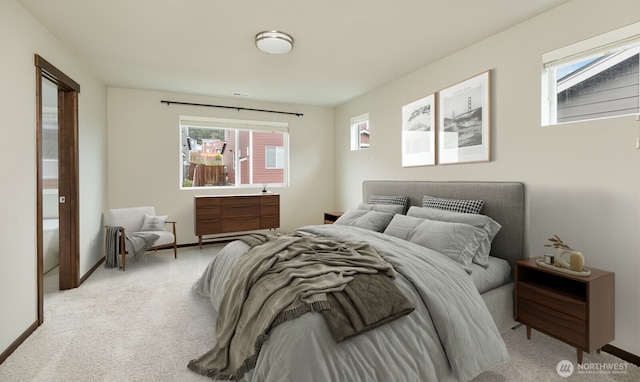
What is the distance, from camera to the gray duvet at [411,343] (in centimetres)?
144

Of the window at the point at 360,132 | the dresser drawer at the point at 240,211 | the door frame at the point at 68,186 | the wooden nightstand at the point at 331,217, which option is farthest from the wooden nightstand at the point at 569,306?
the door frame at the point at 68,186

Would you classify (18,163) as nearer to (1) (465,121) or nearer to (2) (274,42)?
(2) (274,42)

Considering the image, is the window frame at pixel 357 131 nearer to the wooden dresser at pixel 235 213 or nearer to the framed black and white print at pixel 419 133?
the framed black and white print at pixel 419 133

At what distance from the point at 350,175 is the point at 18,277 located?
463 cm

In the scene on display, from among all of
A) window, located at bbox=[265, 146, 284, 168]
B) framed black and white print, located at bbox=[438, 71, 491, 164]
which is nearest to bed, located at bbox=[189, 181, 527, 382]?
framed black and white print, located at bbox=[438, 71, 491, 164]

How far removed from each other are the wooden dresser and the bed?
2133mm

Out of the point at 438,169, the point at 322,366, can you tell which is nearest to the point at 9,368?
the point at 322,366

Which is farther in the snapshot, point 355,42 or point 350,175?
point 350,175

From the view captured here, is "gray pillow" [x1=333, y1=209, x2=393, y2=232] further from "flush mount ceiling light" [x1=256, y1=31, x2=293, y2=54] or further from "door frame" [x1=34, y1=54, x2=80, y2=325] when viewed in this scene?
"door frame" [x1=34, y1=54, x2=80, y2=325]

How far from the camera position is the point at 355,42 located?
330 cm

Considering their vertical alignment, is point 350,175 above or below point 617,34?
below

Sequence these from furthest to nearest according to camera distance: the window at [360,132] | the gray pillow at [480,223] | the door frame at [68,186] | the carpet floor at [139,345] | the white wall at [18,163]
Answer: the window at [360,132]
the door frame at [68,186]
the gray pillow at [480,223]
the white wall at [18,163]
the carpet floor at [139,345]

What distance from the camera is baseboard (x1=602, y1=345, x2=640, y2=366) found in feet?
7.13

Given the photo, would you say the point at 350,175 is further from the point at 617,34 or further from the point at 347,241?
the point at 617,34
